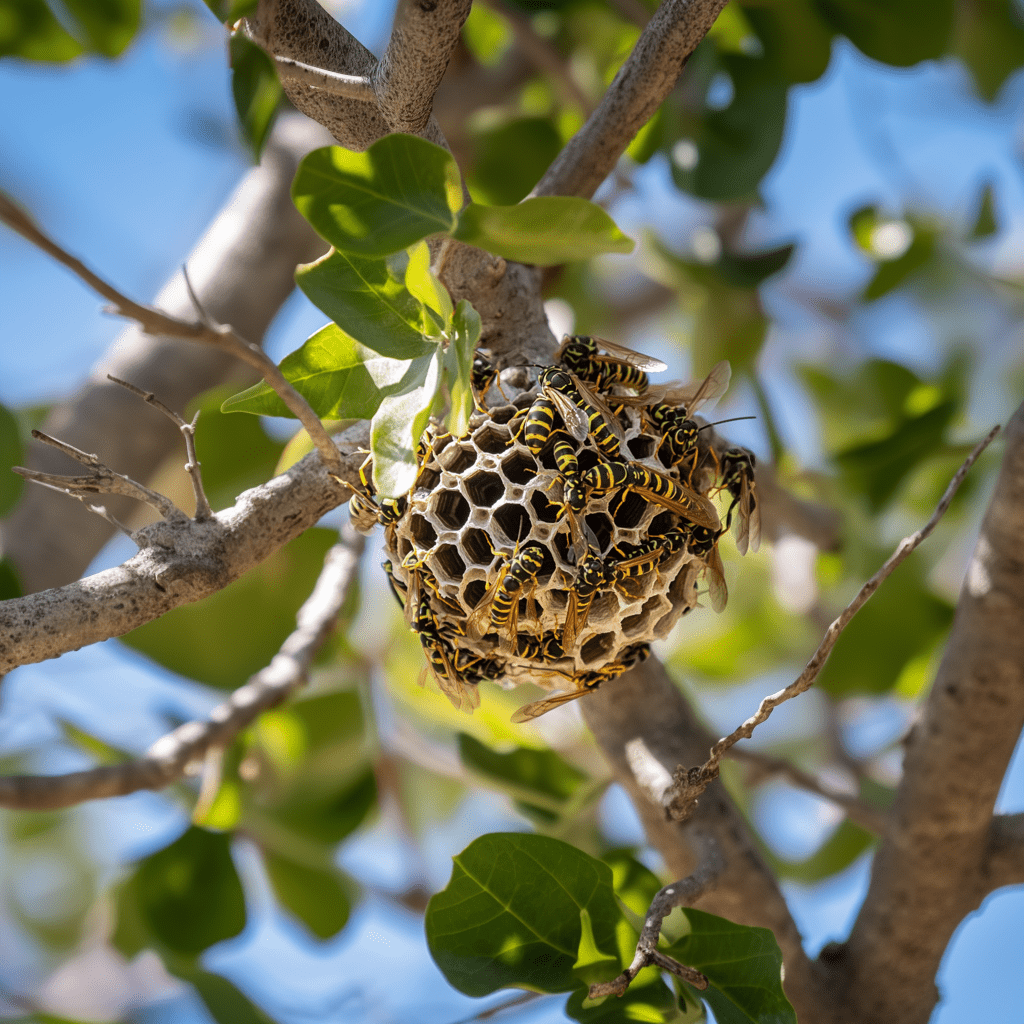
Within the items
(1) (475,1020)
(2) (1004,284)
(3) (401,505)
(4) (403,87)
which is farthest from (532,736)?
(2) (1004,284)

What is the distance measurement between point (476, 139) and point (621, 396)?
4.89 ft

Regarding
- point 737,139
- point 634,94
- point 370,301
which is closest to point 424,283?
point 370,301

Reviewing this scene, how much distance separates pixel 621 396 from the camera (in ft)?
3.79

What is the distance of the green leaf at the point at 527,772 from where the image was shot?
1750mm

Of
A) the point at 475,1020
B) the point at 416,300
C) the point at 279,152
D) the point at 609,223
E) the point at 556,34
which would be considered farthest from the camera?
the point at 556,34

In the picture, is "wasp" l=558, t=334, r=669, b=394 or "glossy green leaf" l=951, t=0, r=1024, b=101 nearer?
"wasp" l=558, t=334, r=669, b=394

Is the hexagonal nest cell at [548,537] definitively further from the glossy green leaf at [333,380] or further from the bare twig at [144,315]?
the bare twig at [144,315]

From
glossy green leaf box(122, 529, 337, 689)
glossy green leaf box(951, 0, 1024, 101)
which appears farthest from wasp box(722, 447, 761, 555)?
glossy green leaf box(951, 0, 1024, 101)

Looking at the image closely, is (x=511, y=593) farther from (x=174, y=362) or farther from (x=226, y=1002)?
(x=174, y=362)

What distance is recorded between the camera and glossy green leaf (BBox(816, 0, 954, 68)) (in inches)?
77.3

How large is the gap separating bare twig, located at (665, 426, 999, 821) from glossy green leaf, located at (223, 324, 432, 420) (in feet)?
1.70

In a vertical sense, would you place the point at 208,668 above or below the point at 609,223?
above

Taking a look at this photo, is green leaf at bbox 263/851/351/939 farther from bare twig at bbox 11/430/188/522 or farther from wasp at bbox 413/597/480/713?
bare twig at bbox 11/430/188/522

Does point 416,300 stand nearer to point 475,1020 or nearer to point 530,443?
point 530,443
